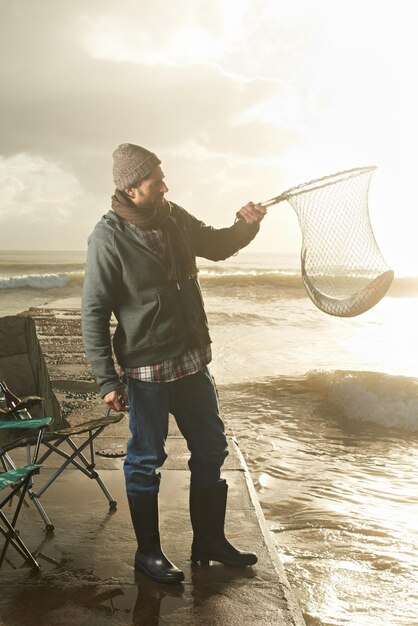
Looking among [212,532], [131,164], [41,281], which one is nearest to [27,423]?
[212,532]

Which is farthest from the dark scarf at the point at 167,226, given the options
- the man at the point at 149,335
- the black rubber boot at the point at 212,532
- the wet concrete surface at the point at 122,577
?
the wet concrete surface at the point at 122,577

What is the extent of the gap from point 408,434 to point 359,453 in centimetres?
129

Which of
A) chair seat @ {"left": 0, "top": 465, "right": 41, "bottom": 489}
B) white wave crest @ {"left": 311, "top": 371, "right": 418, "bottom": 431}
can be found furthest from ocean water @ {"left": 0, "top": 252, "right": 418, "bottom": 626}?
chair seat @ {"left": 0, "top": 465, "right": 41, "bottom": 489}

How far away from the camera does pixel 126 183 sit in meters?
2.95

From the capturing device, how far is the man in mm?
2969

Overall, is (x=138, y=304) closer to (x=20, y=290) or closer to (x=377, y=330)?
(x=377, y=330)

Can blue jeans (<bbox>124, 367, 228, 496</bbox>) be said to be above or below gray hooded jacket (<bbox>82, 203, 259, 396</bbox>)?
below

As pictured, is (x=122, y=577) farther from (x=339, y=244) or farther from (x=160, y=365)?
(x=339, y=244)

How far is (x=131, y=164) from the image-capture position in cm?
293

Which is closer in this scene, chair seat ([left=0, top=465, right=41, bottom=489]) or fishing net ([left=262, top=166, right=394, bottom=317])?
chair seat ([left=0, top=465, right=41, bottom=489])

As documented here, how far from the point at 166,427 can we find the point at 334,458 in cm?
→ 431

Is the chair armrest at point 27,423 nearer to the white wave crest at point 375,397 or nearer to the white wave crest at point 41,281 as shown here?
the white wave crest at point 375,397

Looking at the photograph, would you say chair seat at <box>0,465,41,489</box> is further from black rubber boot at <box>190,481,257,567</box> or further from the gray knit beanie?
the gray knit beanie

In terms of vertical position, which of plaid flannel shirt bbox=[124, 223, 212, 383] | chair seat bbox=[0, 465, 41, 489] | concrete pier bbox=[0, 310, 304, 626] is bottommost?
concrete pier bbox=[0, 310, 304, 626]
